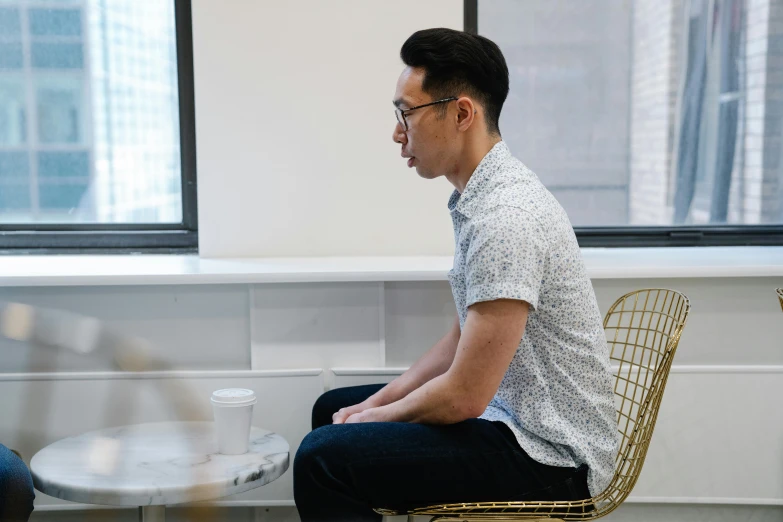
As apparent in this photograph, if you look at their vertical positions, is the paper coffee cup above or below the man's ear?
below

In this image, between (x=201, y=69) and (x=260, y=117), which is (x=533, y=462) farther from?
(x=201, y=69)

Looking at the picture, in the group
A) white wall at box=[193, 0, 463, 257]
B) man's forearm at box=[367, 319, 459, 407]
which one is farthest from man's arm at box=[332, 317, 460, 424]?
white wall at box=[193, 0, 463, 257]

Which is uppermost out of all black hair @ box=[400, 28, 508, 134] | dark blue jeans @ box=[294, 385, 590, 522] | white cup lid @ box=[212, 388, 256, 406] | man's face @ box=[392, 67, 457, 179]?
black hair @ box=[400, 28, 508, 134]

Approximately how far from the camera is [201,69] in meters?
2.26

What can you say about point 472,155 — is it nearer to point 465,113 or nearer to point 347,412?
point 465,113

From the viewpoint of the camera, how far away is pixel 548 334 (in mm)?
1457

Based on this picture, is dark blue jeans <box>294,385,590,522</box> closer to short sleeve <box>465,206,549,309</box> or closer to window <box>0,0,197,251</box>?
short sleeve <box>465,206,549,309</box>

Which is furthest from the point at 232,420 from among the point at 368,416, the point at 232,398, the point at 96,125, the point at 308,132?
the point at 96,125

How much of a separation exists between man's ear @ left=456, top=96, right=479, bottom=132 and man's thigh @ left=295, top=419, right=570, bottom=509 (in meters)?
0.57

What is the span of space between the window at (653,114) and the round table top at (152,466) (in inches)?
52.2

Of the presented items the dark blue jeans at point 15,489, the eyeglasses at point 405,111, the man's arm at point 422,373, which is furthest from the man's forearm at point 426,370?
the dark blue jeans at point 15,489

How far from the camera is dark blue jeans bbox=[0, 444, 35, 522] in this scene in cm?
151

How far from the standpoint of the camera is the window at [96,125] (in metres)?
2.43

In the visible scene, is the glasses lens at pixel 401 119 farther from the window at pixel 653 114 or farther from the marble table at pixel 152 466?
the window at pixel 653 114
